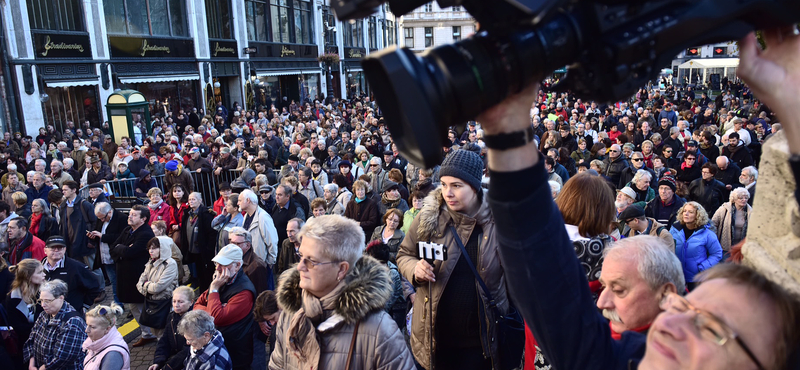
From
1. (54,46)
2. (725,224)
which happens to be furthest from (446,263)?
(54,46)

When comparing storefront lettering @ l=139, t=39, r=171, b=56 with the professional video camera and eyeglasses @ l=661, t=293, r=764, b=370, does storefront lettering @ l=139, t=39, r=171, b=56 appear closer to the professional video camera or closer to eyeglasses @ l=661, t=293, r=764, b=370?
the professional video camera

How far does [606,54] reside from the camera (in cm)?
107

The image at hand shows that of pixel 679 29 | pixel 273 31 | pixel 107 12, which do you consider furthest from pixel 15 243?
pixel 273 31

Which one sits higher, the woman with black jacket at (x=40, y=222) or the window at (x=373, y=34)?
the window at (x=373, y=34)

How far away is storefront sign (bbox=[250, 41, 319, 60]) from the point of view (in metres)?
31.3

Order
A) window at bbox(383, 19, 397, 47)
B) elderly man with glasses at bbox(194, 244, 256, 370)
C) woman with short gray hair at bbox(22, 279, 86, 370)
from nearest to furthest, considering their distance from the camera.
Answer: woman with short gray hair at bbox(22, 279, 86, 370) → elderly man with glasses at bbox(194, 244, 256, 370) → window at bbox(383, 19, 397, 47)

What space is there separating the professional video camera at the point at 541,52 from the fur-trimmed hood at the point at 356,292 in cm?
163

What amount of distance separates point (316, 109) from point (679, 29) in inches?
1044

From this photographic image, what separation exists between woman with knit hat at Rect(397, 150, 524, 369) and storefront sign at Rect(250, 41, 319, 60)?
2831 centimetres

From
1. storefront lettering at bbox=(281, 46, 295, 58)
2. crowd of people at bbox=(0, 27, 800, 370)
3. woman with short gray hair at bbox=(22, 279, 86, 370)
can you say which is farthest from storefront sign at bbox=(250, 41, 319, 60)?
woman with short gray hair at bbox=(22, 279, 86, 370)

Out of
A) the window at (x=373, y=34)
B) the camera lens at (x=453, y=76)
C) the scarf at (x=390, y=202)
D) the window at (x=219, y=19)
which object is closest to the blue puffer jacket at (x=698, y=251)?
the scarf at (x=390, y=202)

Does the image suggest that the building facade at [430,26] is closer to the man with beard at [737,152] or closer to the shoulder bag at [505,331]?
the man with beard at [737,152]

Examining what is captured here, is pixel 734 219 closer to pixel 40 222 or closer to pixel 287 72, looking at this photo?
pixel 40 222

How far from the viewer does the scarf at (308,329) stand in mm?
2602
